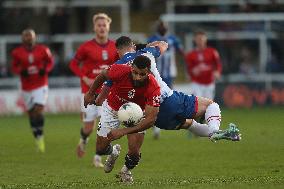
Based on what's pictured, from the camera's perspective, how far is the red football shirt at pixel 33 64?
72.4 feet

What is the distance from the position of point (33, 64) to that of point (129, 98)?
340 inches

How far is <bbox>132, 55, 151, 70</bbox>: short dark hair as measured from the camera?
13008 millimetres

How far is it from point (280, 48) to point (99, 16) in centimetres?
1916

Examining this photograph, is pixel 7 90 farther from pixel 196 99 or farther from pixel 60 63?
pixel 196 99

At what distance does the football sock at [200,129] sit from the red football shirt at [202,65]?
11.3 metres

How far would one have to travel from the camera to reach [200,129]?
14531 mm

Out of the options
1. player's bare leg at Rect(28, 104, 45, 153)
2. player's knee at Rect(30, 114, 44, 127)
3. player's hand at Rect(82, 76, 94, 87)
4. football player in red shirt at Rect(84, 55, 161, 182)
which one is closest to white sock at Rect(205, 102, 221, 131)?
football player in red shirt at Rect(84, 55, 161, 182)

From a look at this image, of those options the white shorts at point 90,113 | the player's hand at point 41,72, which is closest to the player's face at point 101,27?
the white shorts at point 90,113

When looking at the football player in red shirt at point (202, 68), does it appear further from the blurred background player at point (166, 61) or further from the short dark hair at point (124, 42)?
the short dark hair at point (124, 42)

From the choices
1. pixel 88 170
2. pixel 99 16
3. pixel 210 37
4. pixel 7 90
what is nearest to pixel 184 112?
pixel 88 170

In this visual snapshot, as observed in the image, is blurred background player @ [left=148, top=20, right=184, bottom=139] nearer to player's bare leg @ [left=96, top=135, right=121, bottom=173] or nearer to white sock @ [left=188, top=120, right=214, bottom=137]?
player's bare leg @ [left=96, top=135, right=121, bottom=173]

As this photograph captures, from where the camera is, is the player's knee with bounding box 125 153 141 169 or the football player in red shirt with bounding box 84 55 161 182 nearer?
the football player in red shirt with bounding box 84 55 161 182

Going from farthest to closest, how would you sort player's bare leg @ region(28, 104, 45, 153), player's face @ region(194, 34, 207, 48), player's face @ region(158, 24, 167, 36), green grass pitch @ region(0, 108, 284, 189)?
player's face @ region(194, 34, 207, 48) → player's face @ region(158, 24, 167, 36) → player's bare leg @ region(28, 104, 45, 153) → green grass pitch @ region(0, 108, 284, 189)

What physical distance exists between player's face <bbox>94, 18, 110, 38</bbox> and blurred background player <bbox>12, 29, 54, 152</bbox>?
129 inches
